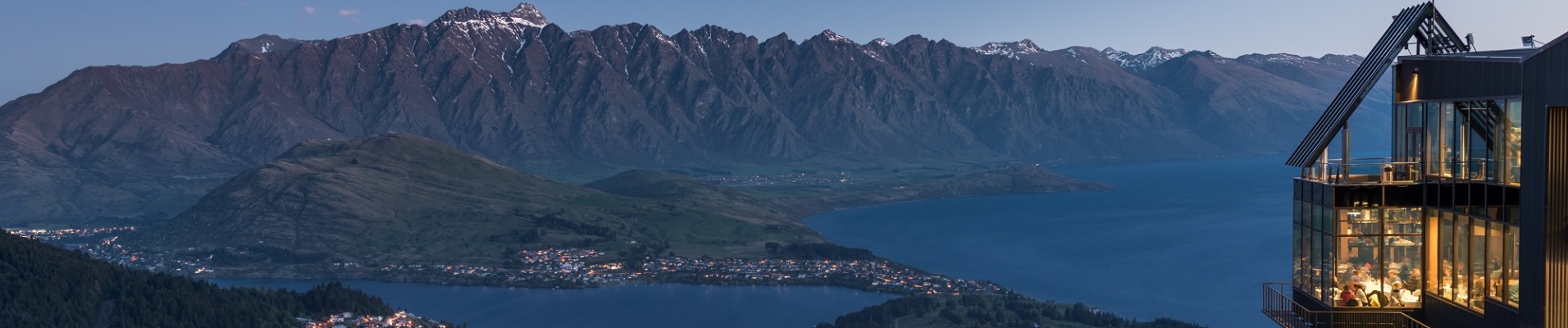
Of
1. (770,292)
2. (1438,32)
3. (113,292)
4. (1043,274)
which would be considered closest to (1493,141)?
(1438,32)

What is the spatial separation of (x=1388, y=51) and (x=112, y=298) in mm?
103562

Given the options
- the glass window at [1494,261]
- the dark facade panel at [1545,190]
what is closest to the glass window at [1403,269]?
the glass window at [1494,261]

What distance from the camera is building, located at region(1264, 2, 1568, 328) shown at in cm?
2036

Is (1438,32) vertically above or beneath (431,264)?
above

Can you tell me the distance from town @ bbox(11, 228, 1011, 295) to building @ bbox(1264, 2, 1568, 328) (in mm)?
132547

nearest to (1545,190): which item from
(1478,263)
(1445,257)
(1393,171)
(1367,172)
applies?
(1478,263)

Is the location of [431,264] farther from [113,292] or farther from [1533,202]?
[1533,202]

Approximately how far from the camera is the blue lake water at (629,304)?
143 meters

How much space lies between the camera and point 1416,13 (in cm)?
2545

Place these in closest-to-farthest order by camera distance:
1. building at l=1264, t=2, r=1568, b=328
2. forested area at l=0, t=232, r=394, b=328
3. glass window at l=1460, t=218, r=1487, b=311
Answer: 1. building at l=1264, t=2, r=1568, b=328
2. glass window at l=1460, t=218, r=1487, b=311
3. forested area at l=0, t=232, r=394, b=328

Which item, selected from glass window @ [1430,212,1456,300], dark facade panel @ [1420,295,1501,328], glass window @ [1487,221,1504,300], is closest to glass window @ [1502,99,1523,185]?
glass window @ [1487,221,1504,300]

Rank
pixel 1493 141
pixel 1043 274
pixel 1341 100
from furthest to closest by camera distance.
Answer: pixel 1043 274, pixel 1341 100, pixel 1493 141

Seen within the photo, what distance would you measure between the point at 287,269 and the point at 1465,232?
599ft

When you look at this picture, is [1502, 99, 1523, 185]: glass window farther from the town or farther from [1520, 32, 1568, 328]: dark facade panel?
the town
